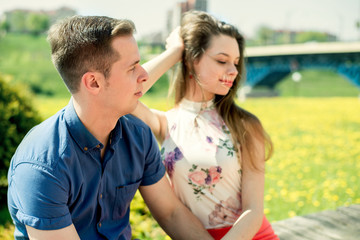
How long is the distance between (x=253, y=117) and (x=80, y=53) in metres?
1.28

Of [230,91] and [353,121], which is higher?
[230,91]

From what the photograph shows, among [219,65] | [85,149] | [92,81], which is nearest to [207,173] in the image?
[219,65]

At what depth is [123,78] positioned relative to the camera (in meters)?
1.77

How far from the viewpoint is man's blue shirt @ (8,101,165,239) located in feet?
5.16

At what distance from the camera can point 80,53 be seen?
170cm

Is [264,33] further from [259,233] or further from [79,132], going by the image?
[79,132]

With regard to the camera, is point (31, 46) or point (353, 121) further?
point (31, 46)

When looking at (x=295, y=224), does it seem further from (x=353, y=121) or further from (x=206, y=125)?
(x=353, y=121)

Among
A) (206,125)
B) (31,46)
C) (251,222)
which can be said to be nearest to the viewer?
(251,222)

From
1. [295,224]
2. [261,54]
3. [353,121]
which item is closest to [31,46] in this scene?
[261,54]

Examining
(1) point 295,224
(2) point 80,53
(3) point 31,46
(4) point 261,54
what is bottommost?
(3) point 31,46

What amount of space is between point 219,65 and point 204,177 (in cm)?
74

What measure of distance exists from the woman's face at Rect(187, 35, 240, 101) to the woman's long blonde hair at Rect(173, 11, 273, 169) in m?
0.05

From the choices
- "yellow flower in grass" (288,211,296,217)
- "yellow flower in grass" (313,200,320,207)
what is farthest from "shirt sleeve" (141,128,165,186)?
"yellow flower in grass" (313,200,320,207)
